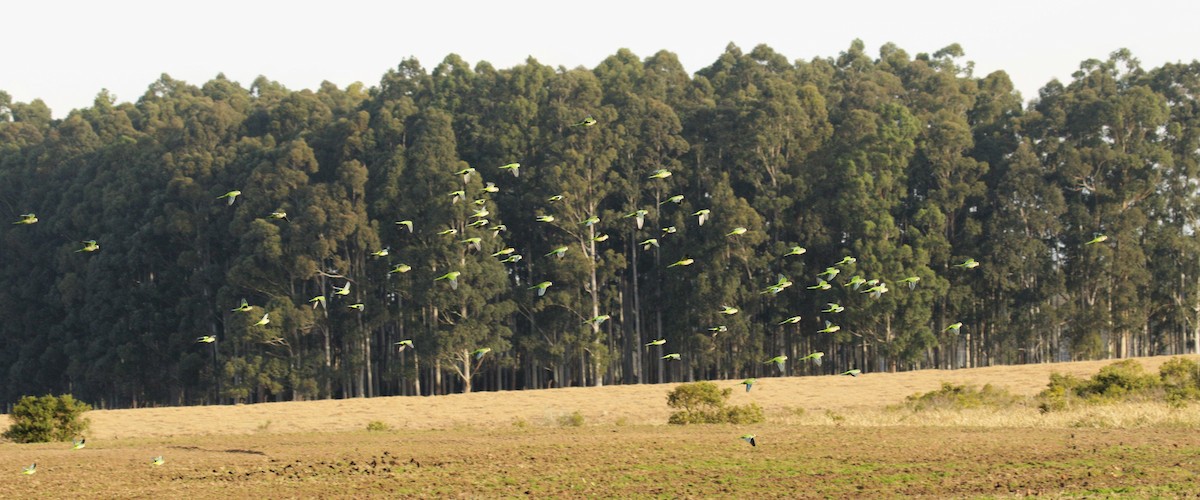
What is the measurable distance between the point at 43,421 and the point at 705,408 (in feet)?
52.9

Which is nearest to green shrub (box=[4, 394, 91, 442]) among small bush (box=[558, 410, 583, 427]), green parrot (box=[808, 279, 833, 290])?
small bush (box=[558, 410, 583, 427])

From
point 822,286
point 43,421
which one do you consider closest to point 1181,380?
point 822,286

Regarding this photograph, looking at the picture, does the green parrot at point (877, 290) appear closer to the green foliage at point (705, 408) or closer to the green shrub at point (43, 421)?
the green foliage at point (705, 408)

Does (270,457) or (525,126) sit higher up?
(525,126)

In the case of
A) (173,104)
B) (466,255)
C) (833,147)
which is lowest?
(466,255)

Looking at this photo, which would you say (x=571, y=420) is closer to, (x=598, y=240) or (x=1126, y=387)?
(x=1126, y=387)

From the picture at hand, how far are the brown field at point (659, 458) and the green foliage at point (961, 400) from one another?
146 centimetres

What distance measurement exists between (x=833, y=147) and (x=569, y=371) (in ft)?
47.9

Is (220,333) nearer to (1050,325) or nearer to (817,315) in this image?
(817,315)

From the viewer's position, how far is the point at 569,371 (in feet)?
208

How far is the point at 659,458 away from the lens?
90.7 feet

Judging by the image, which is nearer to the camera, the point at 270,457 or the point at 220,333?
the point at 270,457

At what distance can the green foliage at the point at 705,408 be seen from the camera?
37.2 metres

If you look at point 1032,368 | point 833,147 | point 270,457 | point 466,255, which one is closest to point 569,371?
point 466,255
